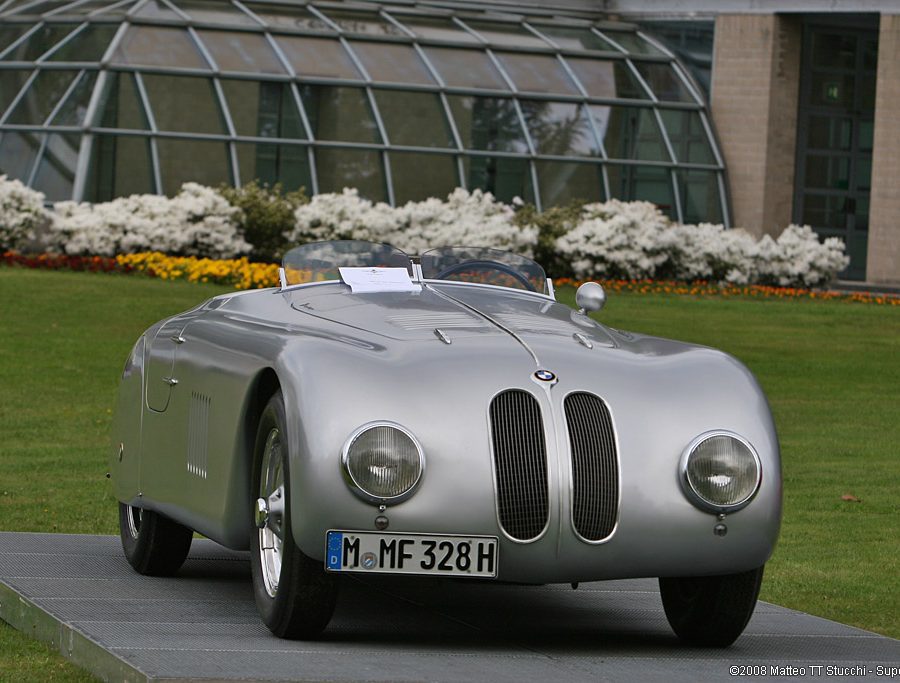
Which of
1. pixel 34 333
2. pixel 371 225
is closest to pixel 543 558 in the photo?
pixel 34 333

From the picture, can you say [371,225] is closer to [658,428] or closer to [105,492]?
[105,492]

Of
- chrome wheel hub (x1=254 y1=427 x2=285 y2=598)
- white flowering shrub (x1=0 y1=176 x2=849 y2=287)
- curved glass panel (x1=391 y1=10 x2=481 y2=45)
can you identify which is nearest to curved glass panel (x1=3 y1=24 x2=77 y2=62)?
white flowering shrub (x1=0 y1=176 x2=849 y2=287)

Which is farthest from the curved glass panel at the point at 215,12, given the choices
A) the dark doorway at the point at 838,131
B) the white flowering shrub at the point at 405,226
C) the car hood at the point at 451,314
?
the car hood at the point at 451,314

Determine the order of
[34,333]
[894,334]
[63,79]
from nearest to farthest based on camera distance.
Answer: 1. [34,333]
2. [894,334]
3. [63,79]

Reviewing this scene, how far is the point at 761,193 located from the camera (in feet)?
100

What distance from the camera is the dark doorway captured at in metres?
32.8

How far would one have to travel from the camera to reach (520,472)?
4.99m

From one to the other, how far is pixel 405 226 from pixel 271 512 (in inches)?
783

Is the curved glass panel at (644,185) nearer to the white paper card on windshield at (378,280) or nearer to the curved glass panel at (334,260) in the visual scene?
the curved glass panel at (334,260)

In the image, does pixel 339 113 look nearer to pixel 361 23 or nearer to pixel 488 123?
pixel 361 23

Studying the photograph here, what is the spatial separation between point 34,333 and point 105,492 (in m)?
7.90

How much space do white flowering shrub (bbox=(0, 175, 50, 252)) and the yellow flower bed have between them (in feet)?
4.66

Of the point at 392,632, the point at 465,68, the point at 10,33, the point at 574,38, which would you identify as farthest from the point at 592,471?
the point at 574,38

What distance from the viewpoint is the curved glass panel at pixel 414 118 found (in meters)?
28.2
